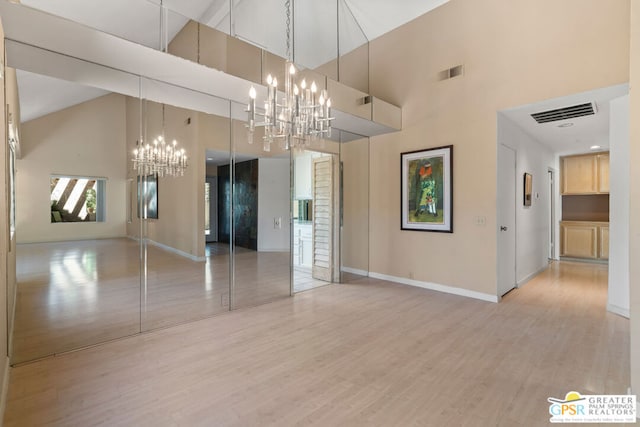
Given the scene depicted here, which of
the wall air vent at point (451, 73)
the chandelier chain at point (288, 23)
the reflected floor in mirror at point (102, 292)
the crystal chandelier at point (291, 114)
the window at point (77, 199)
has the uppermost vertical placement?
the chandelier chain at point (288, 23)

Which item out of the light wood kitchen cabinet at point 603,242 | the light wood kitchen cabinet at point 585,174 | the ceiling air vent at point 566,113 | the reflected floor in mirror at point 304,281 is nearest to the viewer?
the ceiling air vent at point 566,113

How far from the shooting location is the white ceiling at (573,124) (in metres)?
3.88

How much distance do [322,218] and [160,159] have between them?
3037 millimetres

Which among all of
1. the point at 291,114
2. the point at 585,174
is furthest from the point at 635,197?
the point at 585,174

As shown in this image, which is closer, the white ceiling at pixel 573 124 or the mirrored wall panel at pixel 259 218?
the white ceiling at pixel 573 124

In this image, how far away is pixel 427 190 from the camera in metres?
5.20

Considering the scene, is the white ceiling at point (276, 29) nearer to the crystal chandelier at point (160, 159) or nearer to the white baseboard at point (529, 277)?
the crystal chandelier at point (160, 159)

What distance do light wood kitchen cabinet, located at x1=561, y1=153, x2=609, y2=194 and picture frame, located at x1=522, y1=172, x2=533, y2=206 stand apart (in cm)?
312

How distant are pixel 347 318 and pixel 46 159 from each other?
11.7ft

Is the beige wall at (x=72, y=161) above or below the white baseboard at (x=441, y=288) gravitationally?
above

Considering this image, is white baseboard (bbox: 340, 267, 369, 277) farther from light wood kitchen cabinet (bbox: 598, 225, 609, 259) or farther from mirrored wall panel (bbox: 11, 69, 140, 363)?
light wood kitchen cabinet (bbox: 598, 225, 609, 259)

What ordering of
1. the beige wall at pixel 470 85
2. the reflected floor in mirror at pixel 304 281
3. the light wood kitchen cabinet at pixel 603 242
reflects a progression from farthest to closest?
the light wood kitchen cabinet at pixel 603 242 → the reflected floor in mirror at pixel 304 281 → the beige wall at pixel 470 85

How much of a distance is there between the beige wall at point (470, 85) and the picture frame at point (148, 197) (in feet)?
12.8

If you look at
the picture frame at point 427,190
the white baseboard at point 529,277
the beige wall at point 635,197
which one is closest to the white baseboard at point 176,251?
the picture frame at point 427,190
